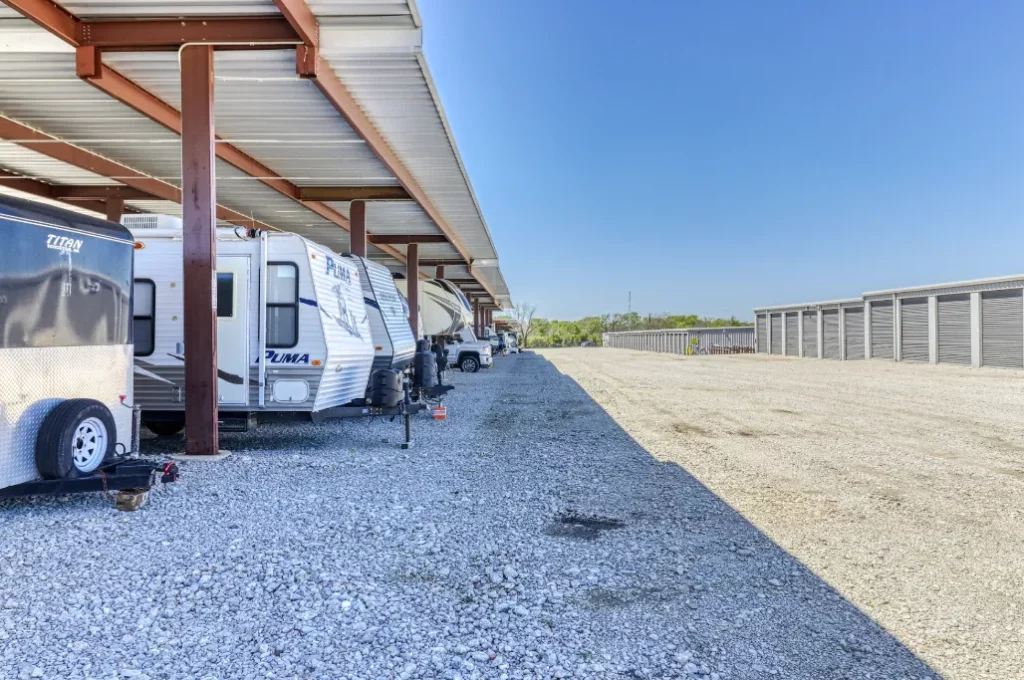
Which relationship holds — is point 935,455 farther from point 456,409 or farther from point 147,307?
point 147,307

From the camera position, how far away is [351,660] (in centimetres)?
308

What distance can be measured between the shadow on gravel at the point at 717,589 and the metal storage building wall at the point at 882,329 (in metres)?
31.4

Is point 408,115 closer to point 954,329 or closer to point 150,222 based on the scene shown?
point 150,222

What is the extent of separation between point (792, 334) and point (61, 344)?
144ft

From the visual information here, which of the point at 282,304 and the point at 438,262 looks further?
the point at 438,262

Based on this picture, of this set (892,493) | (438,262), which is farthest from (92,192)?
(892,493)

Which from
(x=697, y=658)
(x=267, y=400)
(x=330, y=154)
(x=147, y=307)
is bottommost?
(x=697, y=658)

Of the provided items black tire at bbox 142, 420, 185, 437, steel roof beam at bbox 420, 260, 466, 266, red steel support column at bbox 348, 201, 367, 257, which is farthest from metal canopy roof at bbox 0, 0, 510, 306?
steel roof beam at bbox 420, 260, 466, 266

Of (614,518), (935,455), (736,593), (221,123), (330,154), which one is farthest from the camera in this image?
(330,154)

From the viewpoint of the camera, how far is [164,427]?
362 inches

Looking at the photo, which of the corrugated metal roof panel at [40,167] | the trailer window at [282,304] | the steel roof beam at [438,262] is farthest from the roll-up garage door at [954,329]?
the corrugated metal roof panel at [40,167]

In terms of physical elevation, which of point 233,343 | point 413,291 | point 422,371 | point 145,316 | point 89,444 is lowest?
Answer: point 89,444

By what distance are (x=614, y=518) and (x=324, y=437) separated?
17.2ft

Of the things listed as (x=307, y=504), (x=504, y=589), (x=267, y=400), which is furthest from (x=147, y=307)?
(x=504, y=589)
